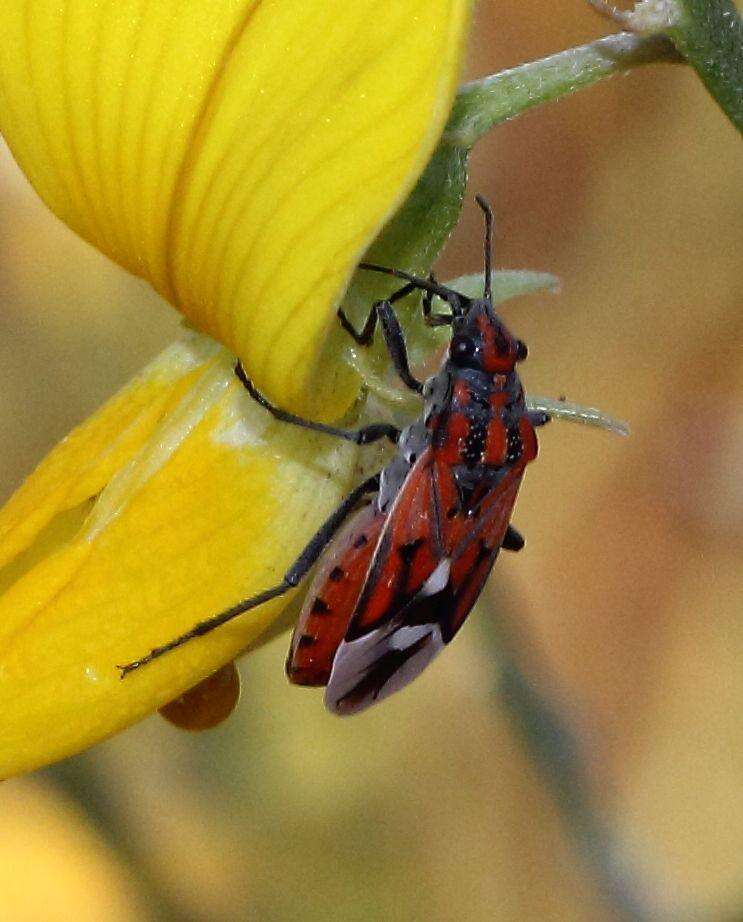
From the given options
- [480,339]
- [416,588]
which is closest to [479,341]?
[480,339]

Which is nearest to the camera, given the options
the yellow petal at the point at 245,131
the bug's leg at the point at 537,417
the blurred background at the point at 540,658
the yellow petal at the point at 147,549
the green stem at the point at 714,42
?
the yellow petal at the point at 245,131

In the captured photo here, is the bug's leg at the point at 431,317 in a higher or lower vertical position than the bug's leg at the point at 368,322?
lower

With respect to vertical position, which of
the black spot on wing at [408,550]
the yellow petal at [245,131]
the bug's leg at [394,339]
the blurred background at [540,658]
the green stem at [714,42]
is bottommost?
the blurred background at [540,658]

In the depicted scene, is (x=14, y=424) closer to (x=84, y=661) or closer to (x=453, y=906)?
(x=453, y=906)

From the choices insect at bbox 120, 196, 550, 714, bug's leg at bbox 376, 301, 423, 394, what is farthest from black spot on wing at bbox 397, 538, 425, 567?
bug's leg at bbox 376, 301, 423, 394

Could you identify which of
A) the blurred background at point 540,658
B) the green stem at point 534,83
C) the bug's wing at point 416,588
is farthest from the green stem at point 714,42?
the blurred background at point 540,658

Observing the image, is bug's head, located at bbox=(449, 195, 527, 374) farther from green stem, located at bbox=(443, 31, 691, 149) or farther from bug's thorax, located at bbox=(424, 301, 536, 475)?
green stem, located at bbox=(443, 31, 691, 149)

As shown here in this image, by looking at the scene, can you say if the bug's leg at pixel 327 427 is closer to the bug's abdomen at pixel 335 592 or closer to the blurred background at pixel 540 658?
the bug's abdomen at pixel 335 592
